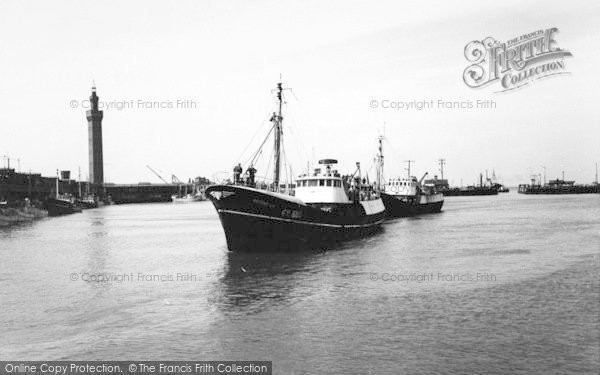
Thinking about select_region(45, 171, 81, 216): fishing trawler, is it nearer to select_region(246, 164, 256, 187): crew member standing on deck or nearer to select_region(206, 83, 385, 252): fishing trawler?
select_region(206, 83, 385, 252): fishing trawler

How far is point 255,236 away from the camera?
126 ft

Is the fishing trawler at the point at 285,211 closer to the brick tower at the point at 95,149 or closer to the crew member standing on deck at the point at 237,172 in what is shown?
the crew member standing on deck at the point at 237,172

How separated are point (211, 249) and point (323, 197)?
950 centimetres

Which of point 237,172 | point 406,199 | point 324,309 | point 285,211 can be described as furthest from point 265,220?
point 406,199

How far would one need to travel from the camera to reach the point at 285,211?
3834 centimetres

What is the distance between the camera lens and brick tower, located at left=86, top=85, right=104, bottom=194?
595 feet

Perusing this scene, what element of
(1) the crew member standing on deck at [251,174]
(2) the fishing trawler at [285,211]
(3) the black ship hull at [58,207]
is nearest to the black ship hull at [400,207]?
(2) the fishing trawler at [285,211]

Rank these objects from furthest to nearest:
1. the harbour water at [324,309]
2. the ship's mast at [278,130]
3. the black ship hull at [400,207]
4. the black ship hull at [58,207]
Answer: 1. the black ship hull at [58,207]
2. the black ship hull at [400,207]
3. the ship's mast at [278,130]
4. the harbour water at [324,309]

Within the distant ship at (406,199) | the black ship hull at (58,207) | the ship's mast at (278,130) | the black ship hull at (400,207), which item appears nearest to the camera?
the ship's mast at (278,130)

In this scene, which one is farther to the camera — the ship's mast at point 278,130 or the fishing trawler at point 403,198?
the fishing trawler at point 403,198

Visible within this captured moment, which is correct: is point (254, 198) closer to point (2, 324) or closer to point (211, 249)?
point (211, 249)

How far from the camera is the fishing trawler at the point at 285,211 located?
37.2 metres

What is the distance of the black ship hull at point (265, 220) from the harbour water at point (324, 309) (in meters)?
1.51

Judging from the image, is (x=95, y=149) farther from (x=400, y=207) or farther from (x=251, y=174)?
(x=251, y=174)
